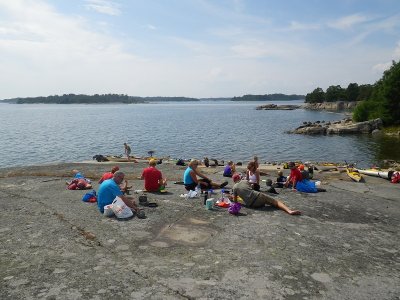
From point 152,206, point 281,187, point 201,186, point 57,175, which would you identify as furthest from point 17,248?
point 57,175

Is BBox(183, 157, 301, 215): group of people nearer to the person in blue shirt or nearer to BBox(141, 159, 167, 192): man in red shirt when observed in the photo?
BBox(141, 159, 167, 192): man in red shirt

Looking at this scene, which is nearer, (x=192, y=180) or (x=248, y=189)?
(x=248, y=189)

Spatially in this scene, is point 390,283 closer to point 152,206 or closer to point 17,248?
point 152,206

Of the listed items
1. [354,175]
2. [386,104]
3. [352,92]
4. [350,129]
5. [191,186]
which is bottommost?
[350,129]

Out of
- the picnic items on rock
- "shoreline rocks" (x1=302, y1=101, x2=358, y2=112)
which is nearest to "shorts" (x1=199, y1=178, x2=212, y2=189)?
the picnic items on rock

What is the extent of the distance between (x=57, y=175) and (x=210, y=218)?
13.1m

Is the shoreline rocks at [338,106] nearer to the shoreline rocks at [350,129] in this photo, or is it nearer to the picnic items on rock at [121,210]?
the shoreline rocks at [350,129]

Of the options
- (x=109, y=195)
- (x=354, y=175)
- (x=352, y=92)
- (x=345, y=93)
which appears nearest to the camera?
(x=109, y=195)

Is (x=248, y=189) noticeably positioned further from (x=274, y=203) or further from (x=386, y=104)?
(x=386, y=104)

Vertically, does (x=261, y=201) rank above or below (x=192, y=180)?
below

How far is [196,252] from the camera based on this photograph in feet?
28.4

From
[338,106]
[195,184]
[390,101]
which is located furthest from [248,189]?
[338,106]

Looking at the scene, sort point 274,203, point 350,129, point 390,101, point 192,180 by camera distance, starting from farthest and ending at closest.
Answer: point 390,101 → point 350,129 → point 192,180 → point 274,203

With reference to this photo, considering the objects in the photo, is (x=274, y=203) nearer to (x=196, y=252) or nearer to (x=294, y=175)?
(x=294, y=175)
